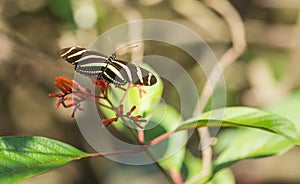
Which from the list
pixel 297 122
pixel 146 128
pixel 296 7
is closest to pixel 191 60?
pixel 296 7

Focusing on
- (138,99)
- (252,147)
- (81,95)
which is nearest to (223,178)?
(252,147)

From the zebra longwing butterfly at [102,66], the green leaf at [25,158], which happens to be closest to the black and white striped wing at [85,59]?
the zebra longwing butterfly at [102,66]

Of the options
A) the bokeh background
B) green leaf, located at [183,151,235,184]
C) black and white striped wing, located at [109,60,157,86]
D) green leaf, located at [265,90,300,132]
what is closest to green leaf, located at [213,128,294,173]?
green leaf, located at [183,151,235,184]

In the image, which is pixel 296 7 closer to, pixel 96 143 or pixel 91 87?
pixel 96 143

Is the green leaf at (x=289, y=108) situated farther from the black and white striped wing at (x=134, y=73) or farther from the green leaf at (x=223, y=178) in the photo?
the black and white striped wing at (x=134, y=73)

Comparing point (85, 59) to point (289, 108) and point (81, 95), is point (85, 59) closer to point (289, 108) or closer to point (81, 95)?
point (81, 95)

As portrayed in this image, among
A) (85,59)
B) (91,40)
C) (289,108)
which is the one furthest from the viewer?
(91,40)
